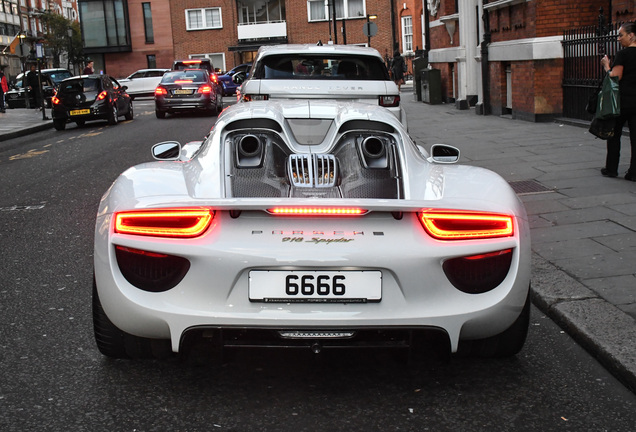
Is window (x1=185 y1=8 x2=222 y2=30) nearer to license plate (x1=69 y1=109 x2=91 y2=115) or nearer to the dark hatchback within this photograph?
the dark hatchback

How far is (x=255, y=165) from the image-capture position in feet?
13.8

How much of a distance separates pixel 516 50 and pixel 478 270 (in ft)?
48.0

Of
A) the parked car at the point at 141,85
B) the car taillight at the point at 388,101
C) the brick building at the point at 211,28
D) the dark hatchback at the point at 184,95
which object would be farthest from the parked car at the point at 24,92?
the car taillight at the point at 388,101

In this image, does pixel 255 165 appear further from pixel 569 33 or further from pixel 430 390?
pixel 569 33

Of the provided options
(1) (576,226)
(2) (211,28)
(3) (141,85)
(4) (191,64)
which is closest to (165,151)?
(1) (576,226)

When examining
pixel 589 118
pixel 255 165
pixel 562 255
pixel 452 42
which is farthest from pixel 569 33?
pixel 255 165

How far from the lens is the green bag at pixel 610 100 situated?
872 centimetres

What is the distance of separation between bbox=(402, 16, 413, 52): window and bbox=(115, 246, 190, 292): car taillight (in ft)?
191

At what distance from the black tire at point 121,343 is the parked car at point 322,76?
6835 mm

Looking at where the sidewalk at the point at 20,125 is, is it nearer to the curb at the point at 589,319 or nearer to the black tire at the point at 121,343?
the curb at the point at 589,319

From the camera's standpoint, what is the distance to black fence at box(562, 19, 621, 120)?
46.3 ft

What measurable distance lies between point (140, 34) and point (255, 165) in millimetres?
67158

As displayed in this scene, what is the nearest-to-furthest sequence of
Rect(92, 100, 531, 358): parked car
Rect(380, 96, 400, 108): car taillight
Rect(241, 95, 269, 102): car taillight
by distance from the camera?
1. Rect(92, 100, 531, 358): parked car
2. Rect(241, 95, 269, 102): car taillight
3. Rect(380, 96, 400, 108): car taillight

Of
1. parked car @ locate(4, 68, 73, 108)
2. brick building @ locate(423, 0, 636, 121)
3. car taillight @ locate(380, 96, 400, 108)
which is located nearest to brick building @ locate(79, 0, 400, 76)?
parked car @ locate(4, 68, 73, 108)
